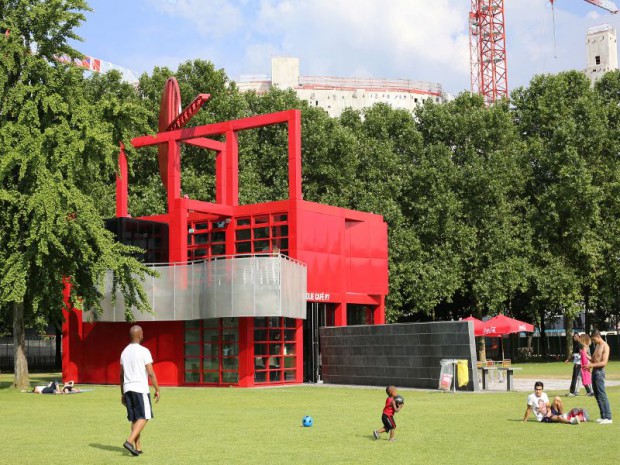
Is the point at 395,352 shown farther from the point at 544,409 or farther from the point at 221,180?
the point at 544,409

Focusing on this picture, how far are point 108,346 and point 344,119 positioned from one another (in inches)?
1181

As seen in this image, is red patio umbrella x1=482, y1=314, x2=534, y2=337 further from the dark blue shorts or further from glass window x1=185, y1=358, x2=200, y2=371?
the dark blue shorts

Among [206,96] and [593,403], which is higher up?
[206,96]

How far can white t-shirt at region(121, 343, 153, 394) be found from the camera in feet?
44.3

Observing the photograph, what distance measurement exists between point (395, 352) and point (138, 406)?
64.6 feet

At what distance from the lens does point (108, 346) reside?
38656mm

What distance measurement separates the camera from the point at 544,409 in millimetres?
17969

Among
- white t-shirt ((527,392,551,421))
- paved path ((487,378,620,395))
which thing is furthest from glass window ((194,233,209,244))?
white t-shirt ((527,392,551,421))

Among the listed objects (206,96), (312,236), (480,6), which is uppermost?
(480,6)

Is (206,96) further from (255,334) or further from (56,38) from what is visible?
(255,334)

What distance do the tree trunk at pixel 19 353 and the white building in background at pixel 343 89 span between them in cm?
13758

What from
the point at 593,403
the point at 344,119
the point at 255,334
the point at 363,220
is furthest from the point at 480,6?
the point at 593,403

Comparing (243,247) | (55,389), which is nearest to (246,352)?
(243,247)

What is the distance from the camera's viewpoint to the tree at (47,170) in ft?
98.0
